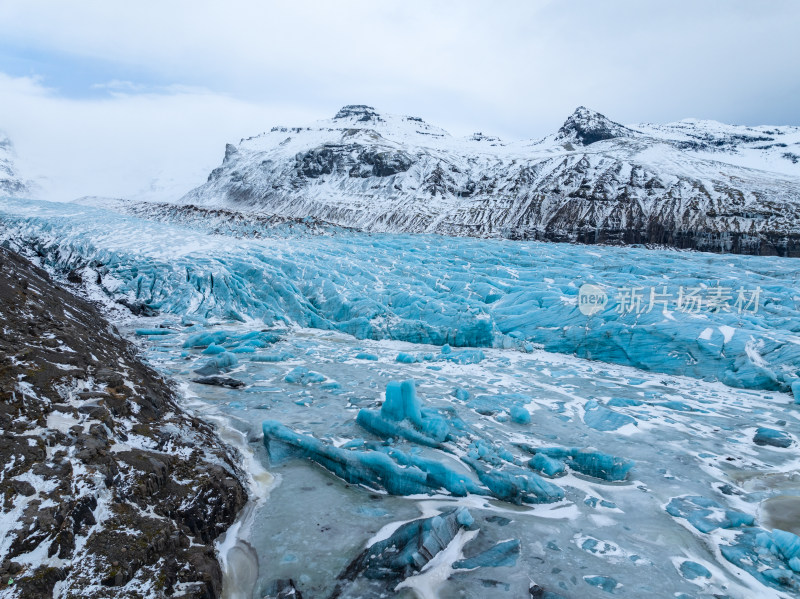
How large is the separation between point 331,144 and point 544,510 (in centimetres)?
7917

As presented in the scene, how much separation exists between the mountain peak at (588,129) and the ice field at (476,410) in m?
79.0

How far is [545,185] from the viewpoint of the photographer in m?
55.8

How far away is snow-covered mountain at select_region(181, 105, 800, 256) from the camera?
145 ft

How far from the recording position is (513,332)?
41.1ft

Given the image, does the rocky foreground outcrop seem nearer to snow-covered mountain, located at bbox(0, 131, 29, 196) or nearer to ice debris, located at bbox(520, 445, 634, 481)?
ice debris, located at bbox(520, 445, 634, 481)

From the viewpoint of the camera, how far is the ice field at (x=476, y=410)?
13.9ft

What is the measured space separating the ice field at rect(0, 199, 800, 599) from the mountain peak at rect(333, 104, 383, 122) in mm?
99685

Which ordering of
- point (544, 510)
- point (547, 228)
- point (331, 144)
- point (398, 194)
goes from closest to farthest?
1. point (544, 510)
2. point (547, 228)
3. point (398, 194)
4. point (331, 144)

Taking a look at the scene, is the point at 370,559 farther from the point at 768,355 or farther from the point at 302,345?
the point at 768,355

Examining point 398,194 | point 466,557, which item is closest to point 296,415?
point 466,557

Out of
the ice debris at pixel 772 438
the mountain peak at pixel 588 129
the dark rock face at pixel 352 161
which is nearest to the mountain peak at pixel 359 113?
the dark rock face at pixel 352 161

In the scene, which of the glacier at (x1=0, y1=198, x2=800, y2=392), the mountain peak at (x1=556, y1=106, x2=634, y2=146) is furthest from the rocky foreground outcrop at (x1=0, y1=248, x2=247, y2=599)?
the mountain peak at (x1=556, y1=106, x2=634, y2=146)

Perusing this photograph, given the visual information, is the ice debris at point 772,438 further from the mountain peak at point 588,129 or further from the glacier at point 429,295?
the mountain peak at point 588,129

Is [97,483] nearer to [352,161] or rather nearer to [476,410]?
[476,410]
